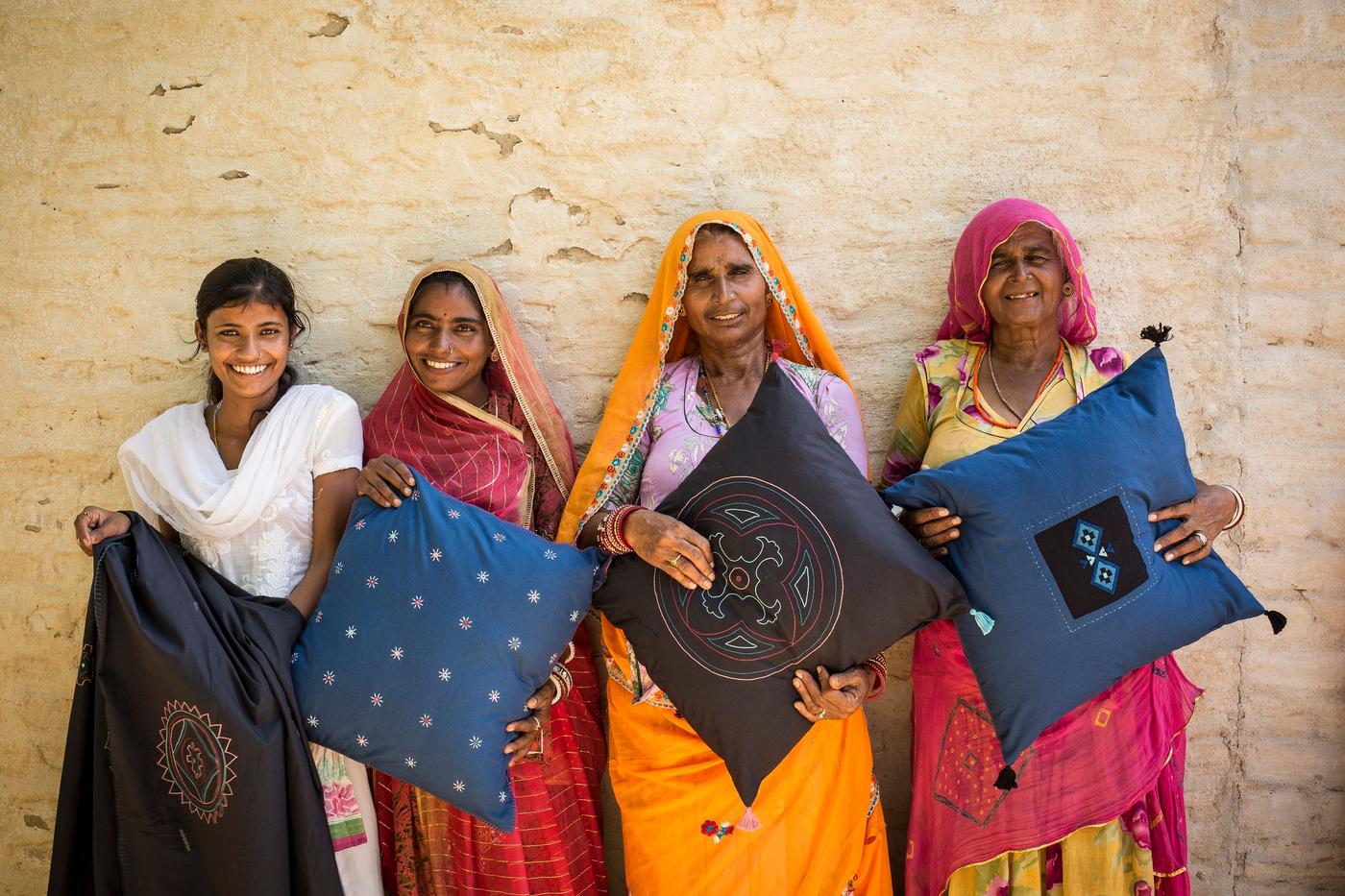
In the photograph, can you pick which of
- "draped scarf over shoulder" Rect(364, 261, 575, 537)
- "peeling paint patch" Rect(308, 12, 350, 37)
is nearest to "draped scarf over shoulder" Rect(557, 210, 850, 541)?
"draped scarf over shoulder" Rect(364, 261, 575, 537)

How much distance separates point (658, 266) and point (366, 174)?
97cm

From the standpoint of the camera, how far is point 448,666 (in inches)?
85.7

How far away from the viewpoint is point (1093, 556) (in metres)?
2.11

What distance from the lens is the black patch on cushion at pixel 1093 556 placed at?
211 cm

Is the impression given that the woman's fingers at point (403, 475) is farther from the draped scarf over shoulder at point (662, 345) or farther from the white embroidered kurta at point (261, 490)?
the draped scarf over shoulder at point (662, 345)

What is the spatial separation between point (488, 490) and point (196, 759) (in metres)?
0.93

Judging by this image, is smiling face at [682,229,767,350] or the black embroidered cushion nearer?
the black embroidered cushion

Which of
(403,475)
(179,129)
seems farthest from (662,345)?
(179,129)

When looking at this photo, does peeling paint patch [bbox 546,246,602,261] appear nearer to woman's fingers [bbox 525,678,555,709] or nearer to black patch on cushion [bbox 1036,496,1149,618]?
woman's fingers [bbox 525,678,555,709]

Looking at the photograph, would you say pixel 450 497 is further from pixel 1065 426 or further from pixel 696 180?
pixel 1065 426

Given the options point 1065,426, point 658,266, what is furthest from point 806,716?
point 658,266

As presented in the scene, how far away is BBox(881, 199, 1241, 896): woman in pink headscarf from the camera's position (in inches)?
89.3

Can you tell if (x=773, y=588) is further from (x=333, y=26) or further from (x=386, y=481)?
(x=333, y=26)

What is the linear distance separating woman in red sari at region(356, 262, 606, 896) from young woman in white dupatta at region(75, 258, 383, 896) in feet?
0.40
